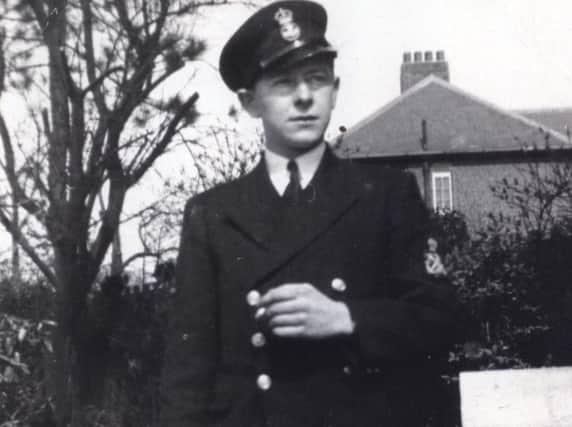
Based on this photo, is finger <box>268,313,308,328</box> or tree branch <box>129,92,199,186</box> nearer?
finger <box>268,313,308,328</box>

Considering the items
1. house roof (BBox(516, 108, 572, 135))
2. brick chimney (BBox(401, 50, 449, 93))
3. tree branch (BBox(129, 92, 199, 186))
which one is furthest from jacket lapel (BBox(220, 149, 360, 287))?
brick chimney (BBox(401, 50, 449, 93))

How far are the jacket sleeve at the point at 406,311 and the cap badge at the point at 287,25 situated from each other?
1.64 ft

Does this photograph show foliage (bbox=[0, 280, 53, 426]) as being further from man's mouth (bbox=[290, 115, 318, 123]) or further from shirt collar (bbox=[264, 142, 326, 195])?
man's mouth (bbox=[290, 115, 318, 123])

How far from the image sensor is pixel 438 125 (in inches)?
804

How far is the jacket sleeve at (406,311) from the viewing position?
1445 millimetres

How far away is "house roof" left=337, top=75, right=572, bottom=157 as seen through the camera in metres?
19.8

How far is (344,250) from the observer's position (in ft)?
5.38

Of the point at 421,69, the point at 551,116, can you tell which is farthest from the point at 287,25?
the point at 421,69

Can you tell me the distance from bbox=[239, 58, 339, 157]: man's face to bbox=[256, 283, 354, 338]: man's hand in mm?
356

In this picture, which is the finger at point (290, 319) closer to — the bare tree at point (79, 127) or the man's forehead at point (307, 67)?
the man's forehead at point (307, 67)

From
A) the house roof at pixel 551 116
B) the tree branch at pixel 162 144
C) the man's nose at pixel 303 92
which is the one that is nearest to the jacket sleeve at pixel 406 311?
the man's nose at pixel 303 92

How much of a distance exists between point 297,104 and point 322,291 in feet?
1.30

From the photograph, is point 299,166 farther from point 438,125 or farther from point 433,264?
point 438,125

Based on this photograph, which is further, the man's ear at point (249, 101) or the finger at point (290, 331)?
the man's ear at point (249, 101)
